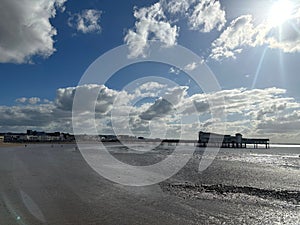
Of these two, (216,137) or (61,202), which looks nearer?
(61,202)

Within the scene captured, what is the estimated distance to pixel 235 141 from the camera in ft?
494

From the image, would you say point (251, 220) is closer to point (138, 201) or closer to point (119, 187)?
point (138, 201)

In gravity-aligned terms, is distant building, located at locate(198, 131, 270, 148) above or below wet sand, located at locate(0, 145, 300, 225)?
above

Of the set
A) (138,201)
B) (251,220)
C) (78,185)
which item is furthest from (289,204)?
(78,185)

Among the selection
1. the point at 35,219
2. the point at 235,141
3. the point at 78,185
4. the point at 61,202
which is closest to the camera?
the point at 35,219

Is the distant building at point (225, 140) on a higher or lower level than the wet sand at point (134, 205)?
higher

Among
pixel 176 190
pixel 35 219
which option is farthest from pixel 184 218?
pixel 176 190

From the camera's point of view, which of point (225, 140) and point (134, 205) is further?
point (225, 140)

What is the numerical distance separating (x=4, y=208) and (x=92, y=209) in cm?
389

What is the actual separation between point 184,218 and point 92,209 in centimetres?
436

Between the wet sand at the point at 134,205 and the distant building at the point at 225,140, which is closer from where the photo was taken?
the wet sand at the point at 134,205

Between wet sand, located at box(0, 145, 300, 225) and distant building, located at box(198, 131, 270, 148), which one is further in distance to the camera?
distant building, located at box(198, 131, 270, 148)

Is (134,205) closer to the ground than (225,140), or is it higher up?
closer to the ground

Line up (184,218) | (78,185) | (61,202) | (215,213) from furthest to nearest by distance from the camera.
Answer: (78,185), (61,202), (215,213), (184,218)
